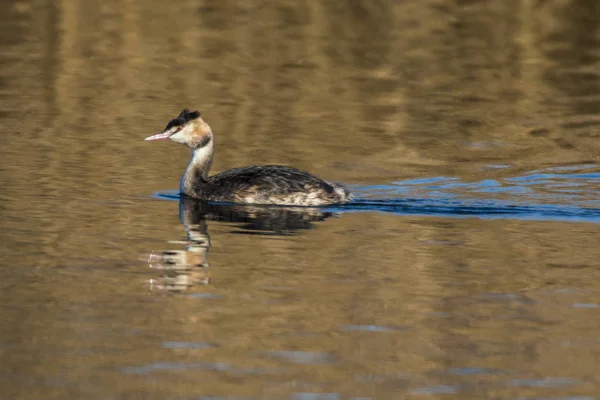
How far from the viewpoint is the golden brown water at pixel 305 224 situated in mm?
9023

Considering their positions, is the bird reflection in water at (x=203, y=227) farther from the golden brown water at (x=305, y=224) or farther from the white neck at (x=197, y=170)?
the white neck at (x=197, y=170)

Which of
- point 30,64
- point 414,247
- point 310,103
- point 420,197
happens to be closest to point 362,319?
point 414,247

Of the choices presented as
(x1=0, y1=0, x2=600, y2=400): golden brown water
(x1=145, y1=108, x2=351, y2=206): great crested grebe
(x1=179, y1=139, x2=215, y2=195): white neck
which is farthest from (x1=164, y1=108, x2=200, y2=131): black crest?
(x1=0, y1=0, x2=600, y2=400): golden brown water

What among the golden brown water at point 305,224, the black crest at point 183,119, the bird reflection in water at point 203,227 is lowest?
the bird reflection in water at point 203,227

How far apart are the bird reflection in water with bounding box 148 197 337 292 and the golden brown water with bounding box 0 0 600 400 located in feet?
0.17

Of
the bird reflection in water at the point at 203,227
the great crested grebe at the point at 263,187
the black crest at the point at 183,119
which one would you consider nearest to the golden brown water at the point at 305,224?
the bird reflection in water at the point at 203,227

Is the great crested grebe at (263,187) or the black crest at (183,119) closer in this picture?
the great crested grebe at (263,187)

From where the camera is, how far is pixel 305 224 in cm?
1411

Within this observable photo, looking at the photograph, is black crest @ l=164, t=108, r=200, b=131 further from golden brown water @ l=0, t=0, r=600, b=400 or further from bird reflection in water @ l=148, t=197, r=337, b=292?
bird reflection in water @ l=148, t=197, r=337, b=292

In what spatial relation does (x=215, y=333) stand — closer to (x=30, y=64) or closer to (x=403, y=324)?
(x=403, y=324)

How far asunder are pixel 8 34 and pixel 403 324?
20990 millimetres

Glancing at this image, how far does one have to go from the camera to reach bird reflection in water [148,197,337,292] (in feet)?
37.6

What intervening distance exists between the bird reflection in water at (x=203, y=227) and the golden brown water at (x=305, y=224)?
0.05m

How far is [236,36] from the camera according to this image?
1186 inches
